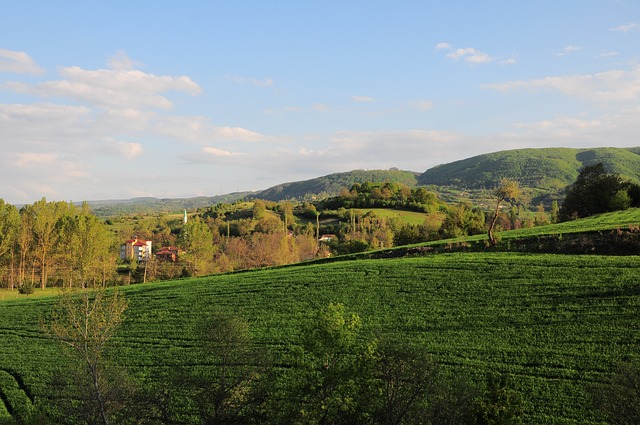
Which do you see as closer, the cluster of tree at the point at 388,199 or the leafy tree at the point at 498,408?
the leafy tree at the point at 498,408

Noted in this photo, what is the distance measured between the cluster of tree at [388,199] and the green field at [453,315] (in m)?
110

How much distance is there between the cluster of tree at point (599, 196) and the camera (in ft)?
242

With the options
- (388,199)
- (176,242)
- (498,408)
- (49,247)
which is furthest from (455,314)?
(388,199)

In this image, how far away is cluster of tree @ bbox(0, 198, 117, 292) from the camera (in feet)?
255

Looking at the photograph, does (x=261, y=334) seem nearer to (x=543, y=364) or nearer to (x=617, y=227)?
(x=543, y=364)

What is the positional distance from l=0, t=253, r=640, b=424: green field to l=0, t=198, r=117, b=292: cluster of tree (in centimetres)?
2080

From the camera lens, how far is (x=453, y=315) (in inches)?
1446

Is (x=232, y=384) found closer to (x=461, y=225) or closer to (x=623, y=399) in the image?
(x=623, y=399)

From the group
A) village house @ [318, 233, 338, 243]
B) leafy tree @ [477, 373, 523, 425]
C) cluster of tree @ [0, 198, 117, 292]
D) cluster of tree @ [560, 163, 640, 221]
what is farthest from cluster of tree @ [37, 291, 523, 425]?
village house @ [318, 233, 338, 243]

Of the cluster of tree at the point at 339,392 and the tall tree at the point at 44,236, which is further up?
the tall tree at the point at 44,236

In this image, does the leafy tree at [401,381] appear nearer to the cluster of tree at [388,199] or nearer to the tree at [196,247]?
the tree at [196,247]

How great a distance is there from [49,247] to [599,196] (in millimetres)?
103063

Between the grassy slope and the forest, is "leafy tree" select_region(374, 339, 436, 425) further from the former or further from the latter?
the forest

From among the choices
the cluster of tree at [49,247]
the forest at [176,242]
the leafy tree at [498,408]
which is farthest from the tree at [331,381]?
the cluster of tree at [49,247]
